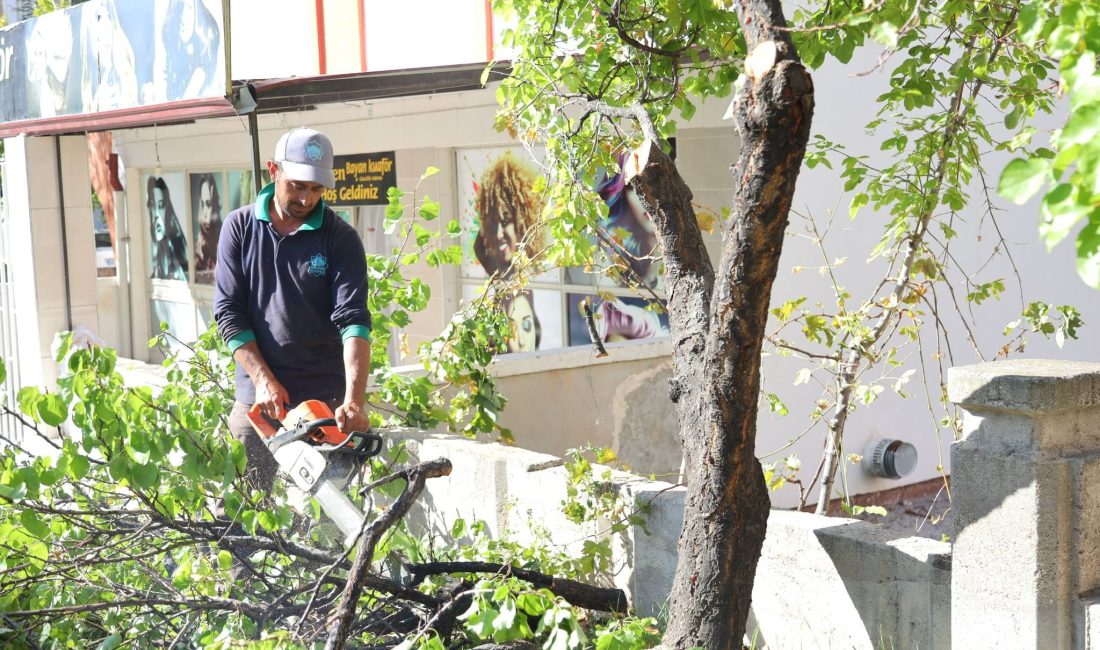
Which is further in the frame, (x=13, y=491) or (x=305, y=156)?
(x=305, y=156)

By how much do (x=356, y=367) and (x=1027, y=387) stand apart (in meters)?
2.40

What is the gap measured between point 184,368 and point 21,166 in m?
5.12

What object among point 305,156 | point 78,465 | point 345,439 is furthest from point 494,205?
point 78,465

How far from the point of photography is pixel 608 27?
15.6ft

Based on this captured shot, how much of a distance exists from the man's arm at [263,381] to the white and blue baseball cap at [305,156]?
703 millimetres

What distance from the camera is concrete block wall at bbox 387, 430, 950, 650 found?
3.51 m

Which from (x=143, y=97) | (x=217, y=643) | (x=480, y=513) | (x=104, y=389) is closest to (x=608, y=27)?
(x=480, y=513)

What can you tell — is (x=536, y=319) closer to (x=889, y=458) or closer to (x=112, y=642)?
(x=889, y=458)

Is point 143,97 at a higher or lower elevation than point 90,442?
higher

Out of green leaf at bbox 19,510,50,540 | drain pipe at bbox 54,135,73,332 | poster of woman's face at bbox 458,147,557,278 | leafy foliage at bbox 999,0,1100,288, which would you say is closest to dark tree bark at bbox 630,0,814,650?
leafy foliage at bbox 999,0,1100,288

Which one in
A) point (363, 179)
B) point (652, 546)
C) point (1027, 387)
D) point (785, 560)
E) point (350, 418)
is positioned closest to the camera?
point (1027, 387)

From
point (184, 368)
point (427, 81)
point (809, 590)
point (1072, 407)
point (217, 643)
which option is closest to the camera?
point (1072, 407)

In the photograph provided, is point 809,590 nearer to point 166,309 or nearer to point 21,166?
point 21,166

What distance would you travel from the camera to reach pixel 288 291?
15.3 feet
